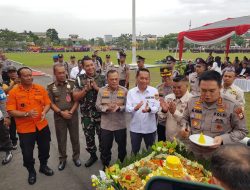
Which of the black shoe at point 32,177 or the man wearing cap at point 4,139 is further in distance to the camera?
the man wearing cap at point 4,139

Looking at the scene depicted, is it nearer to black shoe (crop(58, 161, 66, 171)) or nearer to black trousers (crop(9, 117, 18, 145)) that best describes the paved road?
black shoe (crop(58, 161, 66, 171))

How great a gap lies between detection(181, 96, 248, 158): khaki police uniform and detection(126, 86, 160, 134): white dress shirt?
3.49ft

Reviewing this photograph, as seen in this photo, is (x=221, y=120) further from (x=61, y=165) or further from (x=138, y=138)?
(x=61, y=165)

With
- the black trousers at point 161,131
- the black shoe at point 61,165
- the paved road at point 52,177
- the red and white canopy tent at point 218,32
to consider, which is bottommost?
the paved road at point 52,177

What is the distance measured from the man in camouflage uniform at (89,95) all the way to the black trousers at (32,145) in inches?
29.0

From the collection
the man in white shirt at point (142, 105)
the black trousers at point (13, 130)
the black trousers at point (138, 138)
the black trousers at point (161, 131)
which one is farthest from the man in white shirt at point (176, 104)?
the black trousers at point (13, 130)

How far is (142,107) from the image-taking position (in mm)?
3723

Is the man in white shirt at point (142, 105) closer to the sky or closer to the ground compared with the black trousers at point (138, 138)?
closer to the sky

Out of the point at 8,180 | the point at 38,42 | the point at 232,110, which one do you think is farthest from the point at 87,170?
the point at 38,42

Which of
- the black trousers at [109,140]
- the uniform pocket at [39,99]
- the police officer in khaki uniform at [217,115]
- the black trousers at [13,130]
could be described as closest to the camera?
the police officer in khaki uniform at [217,115]

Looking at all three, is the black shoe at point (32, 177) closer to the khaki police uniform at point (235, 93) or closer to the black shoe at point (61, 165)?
the black shoe at point (61, 165)

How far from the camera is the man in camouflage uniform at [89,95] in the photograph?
161 inches

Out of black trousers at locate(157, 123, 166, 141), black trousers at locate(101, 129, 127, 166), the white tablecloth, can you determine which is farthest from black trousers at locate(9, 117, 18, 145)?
the white tablecloth

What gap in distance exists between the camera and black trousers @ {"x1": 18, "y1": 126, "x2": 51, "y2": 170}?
3791mm
